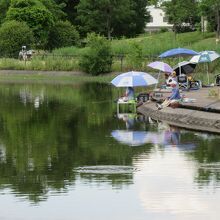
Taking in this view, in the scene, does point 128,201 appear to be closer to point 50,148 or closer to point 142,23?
point 50,148

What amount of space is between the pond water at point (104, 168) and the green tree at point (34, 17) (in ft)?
141

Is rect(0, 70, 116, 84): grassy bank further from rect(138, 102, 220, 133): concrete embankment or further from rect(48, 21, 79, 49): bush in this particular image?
rect(138, 102, 220, 133): concrete embankment

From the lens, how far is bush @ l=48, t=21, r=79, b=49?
257ft

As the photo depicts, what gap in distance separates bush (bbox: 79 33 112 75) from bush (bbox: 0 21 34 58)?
9738 mm

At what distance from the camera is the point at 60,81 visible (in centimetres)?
5806

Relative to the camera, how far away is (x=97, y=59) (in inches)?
2344

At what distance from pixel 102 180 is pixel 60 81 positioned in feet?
135

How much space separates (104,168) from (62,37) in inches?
2387

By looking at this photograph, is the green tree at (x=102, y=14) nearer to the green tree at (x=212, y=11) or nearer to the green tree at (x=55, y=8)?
the green tree at (x=55, y=8)

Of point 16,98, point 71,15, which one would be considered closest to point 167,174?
point 16,98

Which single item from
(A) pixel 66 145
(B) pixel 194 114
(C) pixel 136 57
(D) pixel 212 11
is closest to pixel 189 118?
(B) pixel 194 114

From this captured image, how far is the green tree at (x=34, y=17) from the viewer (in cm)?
7519

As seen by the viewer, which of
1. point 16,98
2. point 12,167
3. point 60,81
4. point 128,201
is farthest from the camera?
point 60,81

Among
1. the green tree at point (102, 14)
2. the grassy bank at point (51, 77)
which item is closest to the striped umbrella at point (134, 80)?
the grassy bank at point (51, 77)
